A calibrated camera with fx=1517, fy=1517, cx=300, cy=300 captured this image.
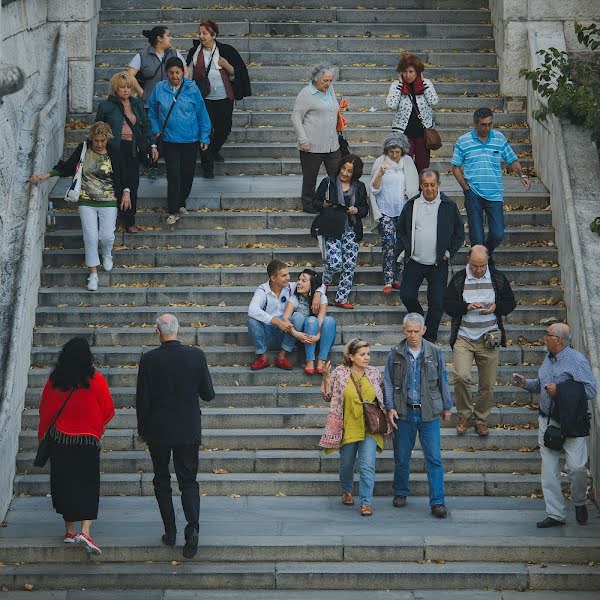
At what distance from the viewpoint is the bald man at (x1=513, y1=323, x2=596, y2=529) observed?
42.2ft

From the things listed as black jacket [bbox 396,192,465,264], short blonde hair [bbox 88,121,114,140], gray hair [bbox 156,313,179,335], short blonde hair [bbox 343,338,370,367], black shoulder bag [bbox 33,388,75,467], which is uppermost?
short blonde hair [bbox 88,121,114,140]

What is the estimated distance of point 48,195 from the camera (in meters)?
17.1

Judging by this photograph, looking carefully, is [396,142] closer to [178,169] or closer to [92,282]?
[178,169]

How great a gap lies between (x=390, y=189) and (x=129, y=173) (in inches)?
113

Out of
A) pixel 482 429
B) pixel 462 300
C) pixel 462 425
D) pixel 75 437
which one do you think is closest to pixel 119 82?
pixel 462 300

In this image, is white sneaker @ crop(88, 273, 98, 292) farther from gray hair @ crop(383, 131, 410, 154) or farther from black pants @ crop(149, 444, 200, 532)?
black pants @ crop(149, 444, 200, 532)

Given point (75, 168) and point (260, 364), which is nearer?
point (260, 364)

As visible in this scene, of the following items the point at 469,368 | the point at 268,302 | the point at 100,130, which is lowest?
the point at 469,368

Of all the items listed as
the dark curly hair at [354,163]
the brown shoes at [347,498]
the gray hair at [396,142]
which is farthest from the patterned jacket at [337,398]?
the gray hair at [396,142]

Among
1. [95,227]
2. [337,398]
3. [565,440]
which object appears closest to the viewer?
[565,440]

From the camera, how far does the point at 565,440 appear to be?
12906 millimetres

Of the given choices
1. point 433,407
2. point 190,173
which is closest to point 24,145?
point 190,173

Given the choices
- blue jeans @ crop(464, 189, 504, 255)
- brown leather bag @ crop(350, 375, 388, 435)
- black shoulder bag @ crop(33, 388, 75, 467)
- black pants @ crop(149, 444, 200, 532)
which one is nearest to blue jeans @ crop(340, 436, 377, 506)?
brown leather bag @ crop(350, 375, 388, 435)

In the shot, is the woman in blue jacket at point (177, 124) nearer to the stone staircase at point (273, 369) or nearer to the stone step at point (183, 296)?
the stone staircase at point (273, 369)
